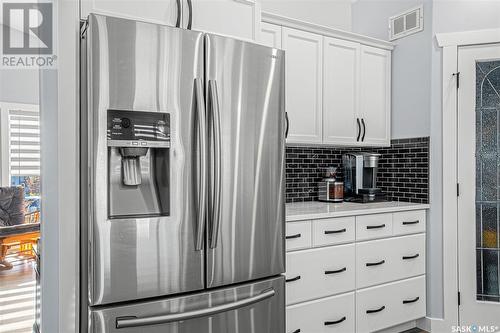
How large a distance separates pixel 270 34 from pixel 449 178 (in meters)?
1.73

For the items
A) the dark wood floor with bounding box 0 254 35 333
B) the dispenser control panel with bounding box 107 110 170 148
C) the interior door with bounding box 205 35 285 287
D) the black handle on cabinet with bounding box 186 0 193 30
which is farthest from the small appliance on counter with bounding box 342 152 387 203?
the dark wood floor with bounding box 0 254 35 333

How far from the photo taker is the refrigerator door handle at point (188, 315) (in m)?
1.45

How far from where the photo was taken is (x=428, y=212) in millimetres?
2939

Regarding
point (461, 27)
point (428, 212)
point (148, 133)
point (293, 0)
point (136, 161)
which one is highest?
point (293, 0)

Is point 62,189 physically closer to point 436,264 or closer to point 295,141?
point 295,141

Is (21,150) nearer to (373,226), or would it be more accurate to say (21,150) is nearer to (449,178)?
(373,226)

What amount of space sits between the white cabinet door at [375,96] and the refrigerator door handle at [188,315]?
1886 millimetres

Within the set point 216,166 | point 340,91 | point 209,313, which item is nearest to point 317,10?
point 340,91

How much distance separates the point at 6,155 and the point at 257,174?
3.55 m

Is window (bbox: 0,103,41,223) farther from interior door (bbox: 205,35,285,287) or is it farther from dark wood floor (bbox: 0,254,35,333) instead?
interior door (bbox: 205,35,285,287)

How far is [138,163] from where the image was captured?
5.04ft

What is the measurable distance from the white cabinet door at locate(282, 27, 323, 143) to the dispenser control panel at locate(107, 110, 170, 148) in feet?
4.52

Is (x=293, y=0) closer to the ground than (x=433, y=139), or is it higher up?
higher up

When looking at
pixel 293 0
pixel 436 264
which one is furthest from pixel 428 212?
pixel 293 0
